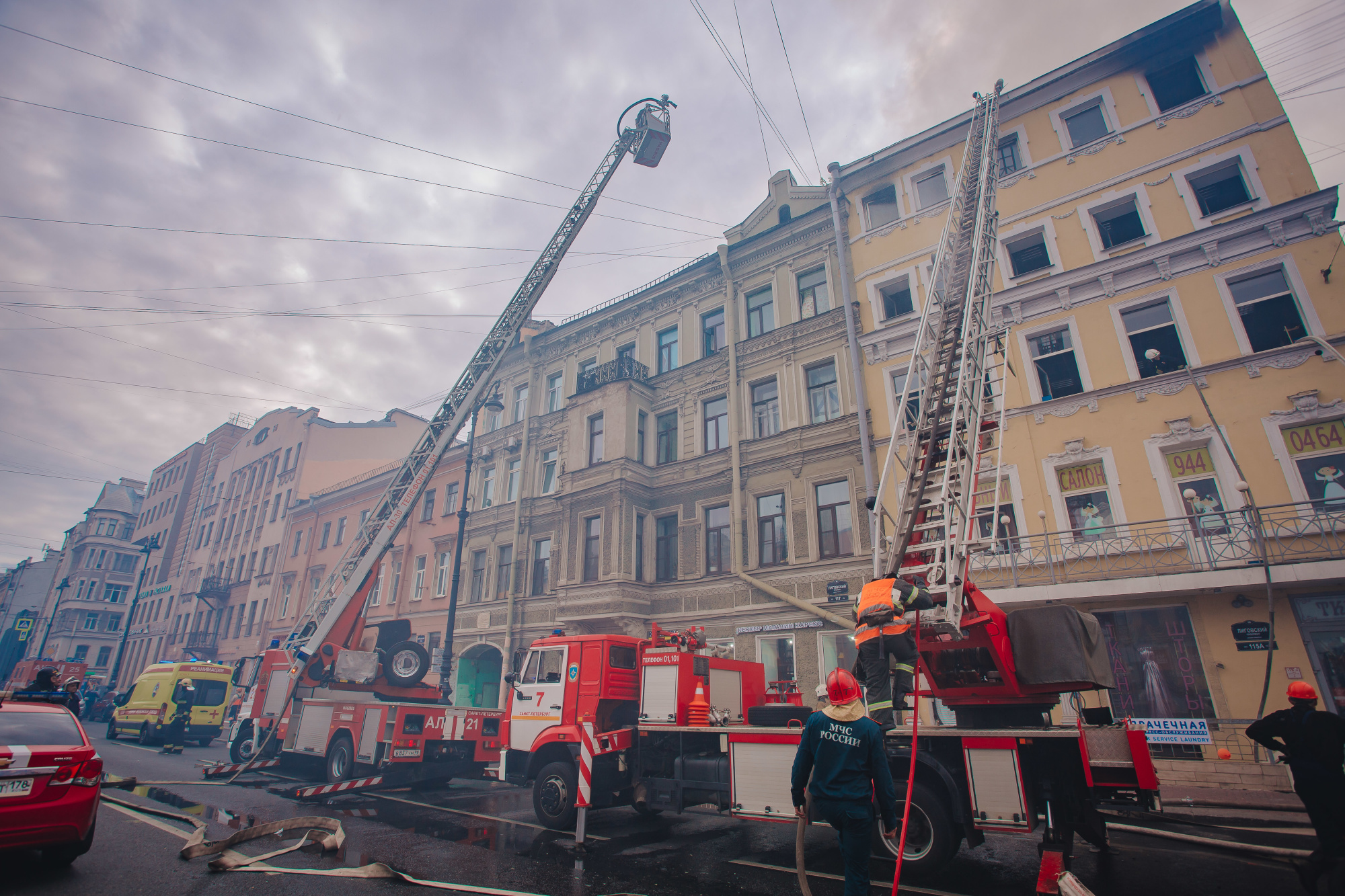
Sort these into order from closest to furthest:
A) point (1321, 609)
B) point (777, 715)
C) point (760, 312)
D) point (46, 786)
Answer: point (46, 786)
point (777, 715)
point (1321, 609)
point (760, 312)

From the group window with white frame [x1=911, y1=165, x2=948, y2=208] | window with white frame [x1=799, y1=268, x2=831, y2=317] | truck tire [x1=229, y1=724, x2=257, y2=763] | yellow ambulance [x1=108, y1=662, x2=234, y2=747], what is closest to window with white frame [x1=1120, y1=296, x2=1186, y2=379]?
window with white frame [x1=911, y1=165, x2=948, y2=208]

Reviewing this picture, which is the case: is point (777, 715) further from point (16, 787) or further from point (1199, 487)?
point (1199, 487)

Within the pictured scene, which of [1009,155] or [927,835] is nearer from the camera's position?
[927,835]

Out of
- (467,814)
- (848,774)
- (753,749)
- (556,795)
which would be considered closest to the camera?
(848,774)

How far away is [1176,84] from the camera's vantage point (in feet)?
55.1

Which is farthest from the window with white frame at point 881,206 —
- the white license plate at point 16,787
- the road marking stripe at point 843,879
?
the white license plate at point 16,787

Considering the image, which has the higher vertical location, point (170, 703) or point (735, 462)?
point (735, 462)

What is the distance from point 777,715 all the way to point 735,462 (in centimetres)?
1244

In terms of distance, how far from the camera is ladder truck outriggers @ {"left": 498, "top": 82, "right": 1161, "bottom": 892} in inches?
250

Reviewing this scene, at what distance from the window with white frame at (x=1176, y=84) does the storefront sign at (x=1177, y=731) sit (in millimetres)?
15143

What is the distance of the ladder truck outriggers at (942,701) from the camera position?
6.36 m

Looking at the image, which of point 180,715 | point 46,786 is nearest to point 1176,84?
point 46,786

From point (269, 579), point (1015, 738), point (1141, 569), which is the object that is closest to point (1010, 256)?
point (1141, 569)

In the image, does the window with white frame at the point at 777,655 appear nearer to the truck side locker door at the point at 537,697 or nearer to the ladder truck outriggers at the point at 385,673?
the ladder truck outriggers at the point at 385,673
